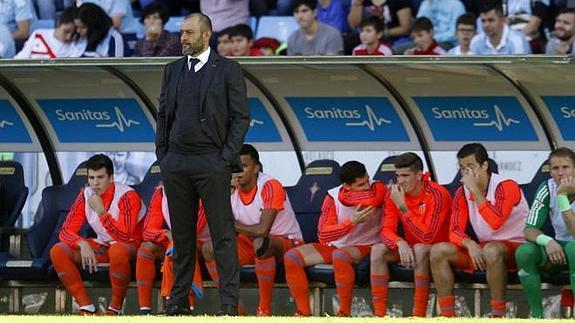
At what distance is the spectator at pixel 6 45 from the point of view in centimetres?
1700

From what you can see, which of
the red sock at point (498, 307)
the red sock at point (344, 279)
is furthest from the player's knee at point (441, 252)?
the red sock at point (344, 279)

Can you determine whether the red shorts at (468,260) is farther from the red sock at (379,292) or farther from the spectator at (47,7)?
the spectator at (47,7)

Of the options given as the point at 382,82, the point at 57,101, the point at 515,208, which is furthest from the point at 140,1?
the point at 515,208

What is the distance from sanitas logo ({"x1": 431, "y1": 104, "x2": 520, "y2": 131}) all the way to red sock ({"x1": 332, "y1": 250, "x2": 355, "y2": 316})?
185 cm

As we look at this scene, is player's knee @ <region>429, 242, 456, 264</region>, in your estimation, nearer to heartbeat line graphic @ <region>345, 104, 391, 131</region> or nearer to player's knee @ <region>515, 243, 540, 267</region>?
player's knee @ <region>515, 243, 540, 267</region>

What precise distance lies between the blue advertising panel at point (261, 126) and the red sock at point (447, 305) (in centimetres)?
265

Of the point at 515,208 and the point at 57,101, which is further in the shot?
the point at 57,101

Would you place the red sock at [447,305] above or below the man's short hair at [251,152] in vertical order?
below

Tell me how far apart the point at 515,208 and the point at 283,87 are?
257 cm

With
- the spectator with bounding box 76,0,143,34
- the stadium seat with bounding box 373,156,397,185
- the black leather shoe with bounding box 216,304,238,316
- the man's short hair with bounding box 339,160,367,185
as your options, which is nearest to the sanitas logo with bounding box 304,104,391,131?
the stadium seat with bounding box 373,156,397,185

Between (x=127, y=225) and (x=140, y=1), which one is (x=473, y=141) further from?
(x=140, y=1)

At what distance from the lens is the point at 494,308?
1220 cm

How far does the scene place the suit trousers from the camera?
435 inches

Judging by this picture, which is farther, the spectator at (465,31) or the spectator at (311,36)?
the spectator at (311,36)
